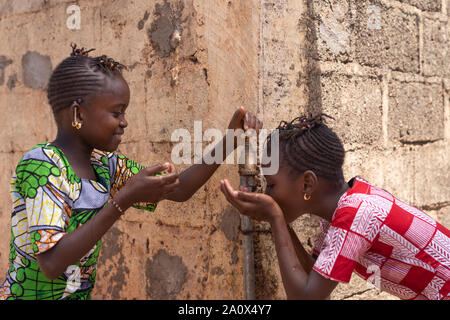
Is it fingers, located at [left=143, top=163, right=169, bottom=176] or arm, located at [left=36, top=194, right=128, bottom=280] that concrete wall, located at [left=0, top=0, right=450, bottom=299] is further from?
arm, located at [left=36, top=194, right=128, bottom=280]

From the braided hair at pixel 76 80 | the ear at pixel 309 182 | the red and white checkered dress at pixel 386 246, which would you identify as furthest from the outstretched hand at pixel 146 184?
the red and white checkered dress at pixel 386 246

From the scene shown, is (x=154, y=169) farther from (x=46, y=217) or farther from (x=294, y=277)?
(x=294, y=277)

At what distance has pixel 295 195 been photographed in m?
1.91

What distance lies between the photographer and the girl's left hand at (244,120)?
2.20 metres

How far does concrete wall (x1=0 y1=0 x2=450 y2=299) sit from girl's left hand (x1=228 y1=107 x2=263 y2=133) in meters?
0.28

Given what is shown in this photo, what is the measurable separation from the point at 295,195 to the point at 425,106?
178 centimetres

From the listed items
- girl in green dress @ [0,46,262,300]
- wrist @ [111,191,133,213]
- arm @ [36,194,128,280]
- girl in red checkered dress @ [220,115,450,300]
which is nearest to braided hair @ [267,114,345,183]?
girl in red checkered dress @ [220,115,450,300]

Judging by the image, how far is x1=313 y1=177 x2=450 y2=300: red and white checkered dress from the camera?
5.65 feet

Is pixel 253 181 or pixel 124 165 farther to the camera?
pixel 253 181

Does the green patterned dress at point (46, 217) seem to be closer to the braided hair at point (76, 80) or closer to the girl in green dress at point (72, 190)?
the girl in green dress at point (72, 190)

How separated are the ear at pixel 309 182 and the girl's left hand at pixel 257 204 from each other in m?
0.14

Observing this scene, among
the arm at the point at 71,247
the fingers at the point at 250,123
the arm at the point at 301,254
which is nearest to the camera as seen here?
the arm at the point at 71,247

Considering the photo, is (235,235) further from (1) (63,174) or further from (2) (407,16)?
(2) (407,16)
